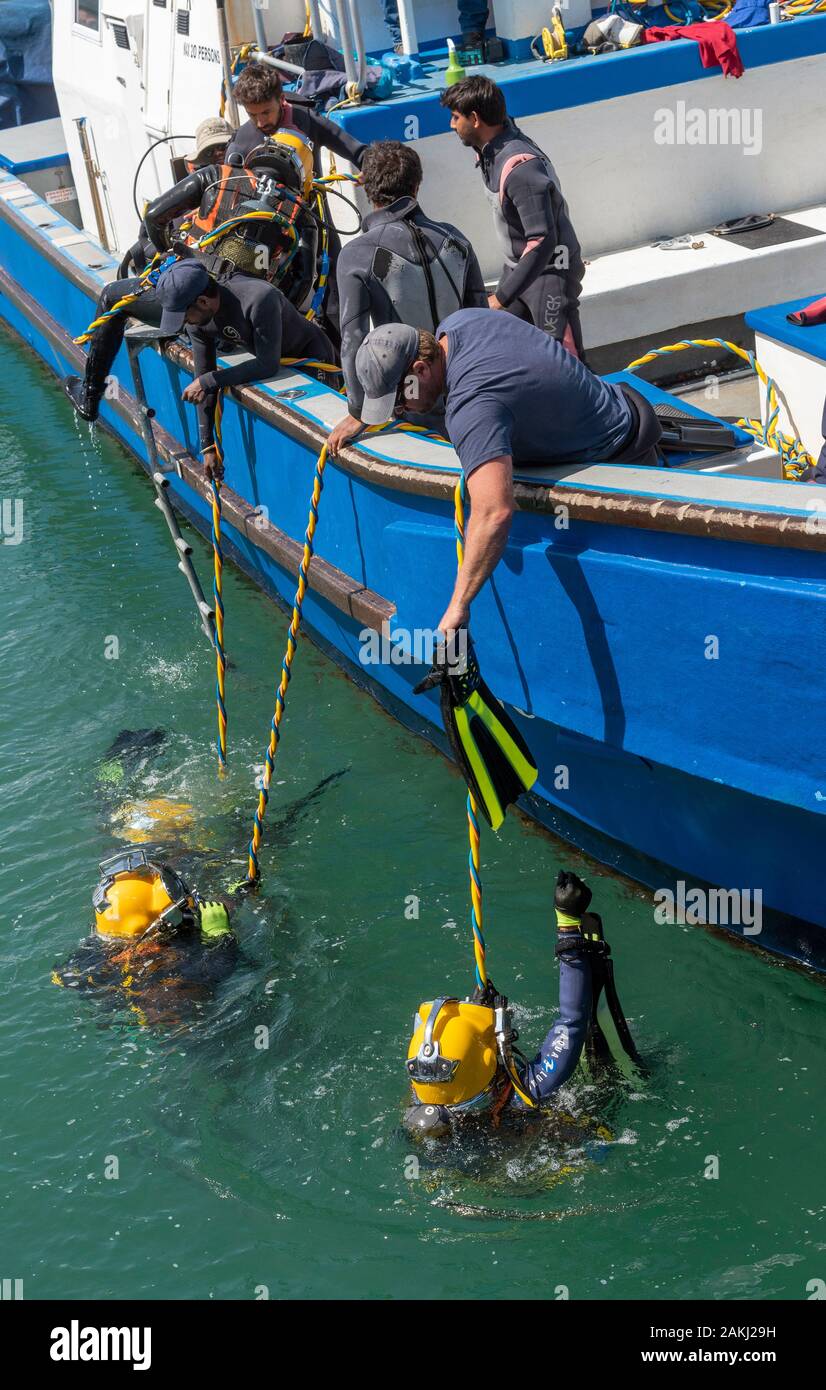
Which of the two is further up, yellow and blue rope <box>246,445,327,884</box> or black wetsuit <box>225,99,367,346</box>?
black wetsuit <box>225,99,367,346</box>

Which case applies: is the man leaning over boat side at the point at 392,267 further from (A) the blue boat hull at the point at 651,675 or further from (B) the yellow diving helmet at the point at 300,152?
(B) the yellow diving helmet at the point at 300,152

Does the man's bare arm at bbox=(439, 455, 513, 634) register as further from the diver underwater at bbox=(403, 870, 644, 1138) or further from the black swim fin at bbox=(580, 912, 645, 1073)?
the black swim fin at bbox=(580, 912, 645, 1073)

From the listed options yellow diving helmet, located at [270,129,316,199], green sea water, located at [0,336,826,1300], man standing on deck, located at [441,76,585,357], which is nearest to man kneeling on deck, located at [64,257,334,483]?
yellow diving helmet, located at [270,129,316,199]

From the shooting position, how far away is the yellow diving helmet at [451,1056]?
12.5 ft

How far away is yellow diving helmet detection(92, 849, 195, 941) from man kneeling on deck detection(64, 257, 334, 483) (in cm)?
220

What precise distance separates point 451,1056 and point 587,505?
1.56m

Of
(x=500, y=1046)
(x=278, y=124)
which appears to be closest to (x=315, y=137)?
(x=278, y=124)

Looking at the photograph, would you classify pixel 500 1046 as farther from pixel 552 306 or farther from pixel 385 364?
pixel 552 306

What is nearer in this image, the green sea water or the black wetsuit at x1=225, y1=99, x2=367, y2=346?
the green sea water

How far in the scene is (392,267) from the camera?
530cm

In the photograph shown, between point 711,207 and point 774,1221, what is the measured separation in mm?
5747

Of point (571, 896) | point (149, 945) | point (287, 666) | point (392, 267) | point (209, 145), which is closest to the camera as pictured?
point (571, 896)

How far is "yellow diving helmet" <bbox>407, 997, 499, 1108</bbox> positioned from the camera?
12.5ft
